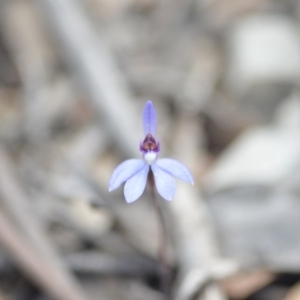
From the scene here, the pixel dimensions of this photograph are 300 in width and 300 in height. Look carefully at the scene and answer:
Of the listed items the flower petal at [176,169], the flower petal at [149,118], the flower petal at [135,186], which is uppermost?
the flower petal at [149,118]

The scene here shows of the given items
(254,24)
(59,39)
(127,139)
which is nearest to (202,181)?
(127,139)

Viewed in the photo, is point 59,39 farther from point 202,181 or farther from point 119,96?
point 202,181

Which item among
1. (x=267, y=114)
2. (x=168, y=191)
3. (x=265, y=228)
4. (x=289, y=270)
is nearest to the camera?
Result: (x=168, y=191)

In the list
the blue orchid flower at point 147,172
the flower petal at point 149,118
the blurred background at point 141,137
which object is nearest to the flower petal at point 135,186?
the blue orchid flower at point 147,172

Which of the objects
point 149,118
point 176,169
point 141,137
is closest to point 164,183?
point 176,169

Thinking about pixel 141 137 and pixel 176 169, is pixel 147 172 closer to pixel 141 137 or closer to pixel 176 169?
pixel 176 169

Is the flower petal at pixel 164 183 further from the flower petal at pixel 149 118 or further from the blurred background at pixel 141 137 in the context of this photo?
the blurred background at pixel 141 137
